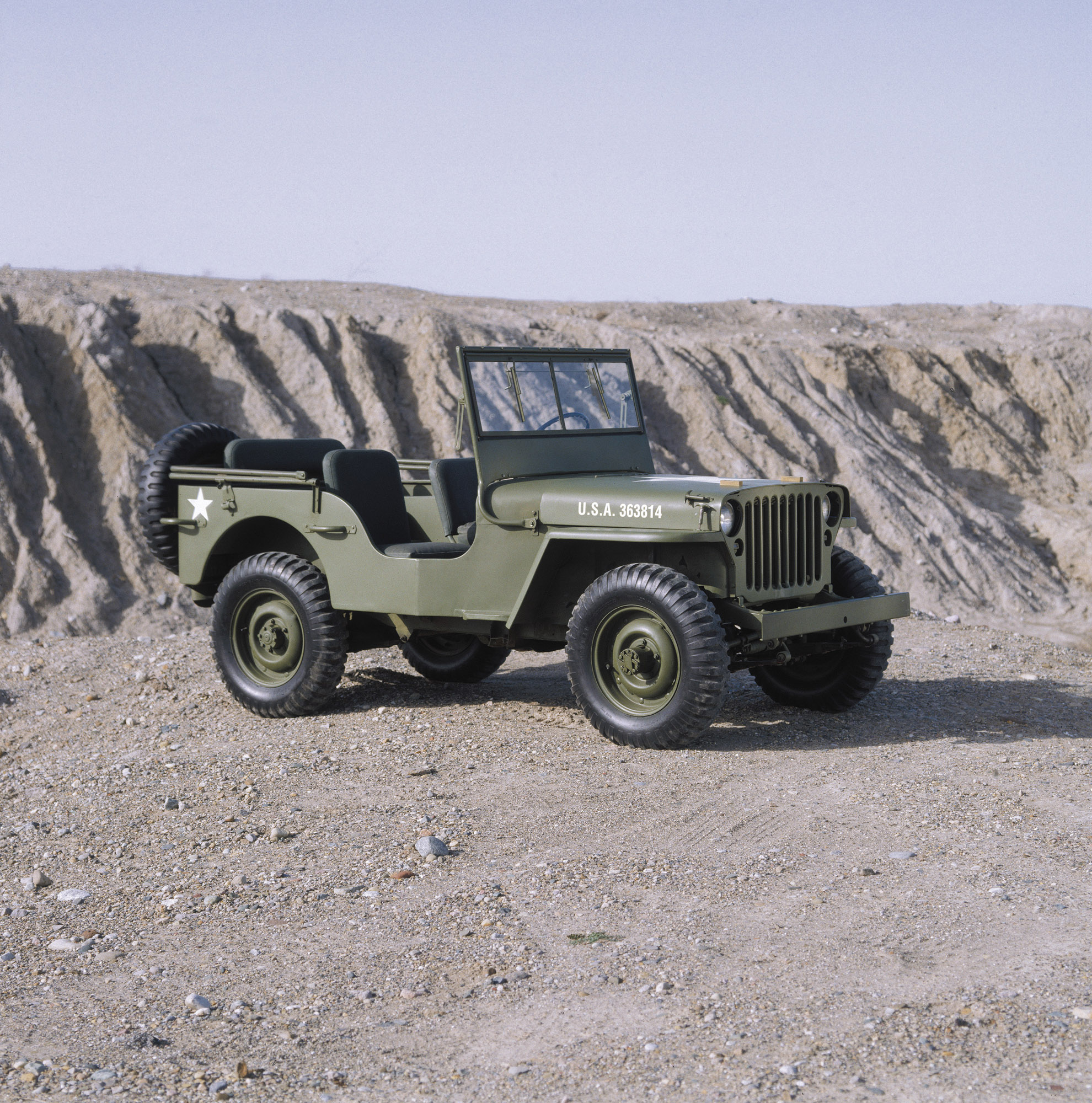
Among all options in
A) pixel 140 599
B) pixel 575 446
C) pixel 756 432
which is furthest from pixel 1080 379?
pixel 575 446

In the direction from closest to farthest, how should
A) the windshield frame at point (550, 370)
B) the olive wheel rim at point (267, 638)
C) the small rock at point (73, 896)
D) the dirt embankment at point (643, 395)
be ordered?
the small rock at point (73, 896) → the windshield frame at point (550, 370) → the olive wheel rim at point (267, 638) → the dirt embankment at point (643, 395)

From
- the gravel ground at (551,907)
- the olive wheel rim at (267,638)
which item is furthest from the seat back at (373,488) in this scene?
the gravel ground at (551,907)

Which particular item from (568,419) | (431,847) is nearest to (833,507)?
(568,419)

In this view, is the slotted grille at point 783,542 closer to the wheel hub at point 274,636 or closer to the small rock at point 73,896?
the wheel hub at point 274,636

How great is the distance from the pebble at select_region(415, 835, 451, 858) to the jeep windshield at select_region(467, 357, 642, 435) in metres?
2.87

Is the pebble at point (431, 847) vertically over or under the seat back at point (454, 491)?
under

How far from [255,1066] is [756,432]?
67.1 ft

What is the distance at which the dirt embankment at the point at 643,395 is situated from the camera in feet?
59.6

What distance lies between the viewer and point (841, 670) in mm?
8375

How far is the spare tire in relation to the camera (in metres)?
9.12

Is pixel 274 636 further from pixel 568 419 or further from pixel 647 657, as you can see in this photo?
pixel 647 657

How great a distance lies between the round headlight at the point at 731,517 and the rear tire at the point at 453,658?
270 cm

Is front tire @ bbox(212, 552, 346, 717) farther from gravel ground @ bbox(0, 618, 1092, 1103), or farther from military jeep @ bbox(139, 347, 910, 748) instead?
gravel ground @ bbox(0, 618, 1092, 1103)

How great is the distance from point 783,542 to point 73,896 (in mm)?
4198
